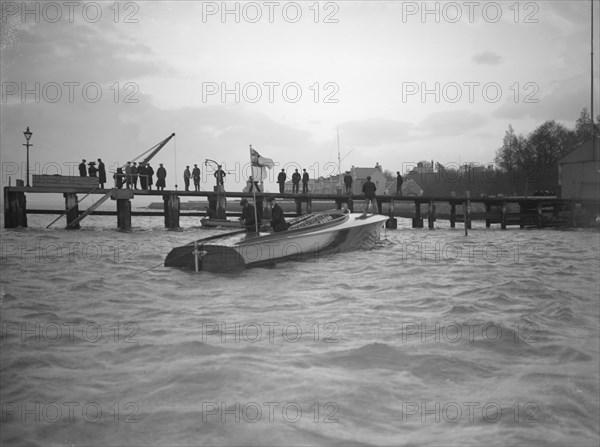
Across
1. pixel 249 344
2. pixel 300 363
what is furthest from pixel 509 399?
pixel 249 344

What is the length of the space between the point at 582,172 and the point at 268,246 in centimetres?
3733

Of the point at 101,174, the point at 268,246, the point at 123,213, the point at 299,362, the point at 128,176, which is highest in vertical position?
the point at 101,174

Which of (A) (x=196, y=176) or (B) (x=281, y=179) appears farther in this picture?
(B) (x=281, y=179)

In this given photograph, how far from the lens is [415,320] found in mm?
6262

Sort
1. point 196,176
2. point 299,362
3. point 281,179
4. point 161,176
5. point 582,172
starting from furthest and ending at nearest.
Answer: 1. point 582,172
2. point 281,179
3. point 196,176
4. point 161,176
5. point 299,362

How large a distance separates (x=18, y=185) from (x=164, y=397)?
85.9ft

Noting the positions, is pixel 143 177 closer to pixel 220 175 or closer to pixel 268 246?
pixel 220 175

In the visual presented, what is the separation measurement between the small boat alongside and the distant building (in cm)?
3113

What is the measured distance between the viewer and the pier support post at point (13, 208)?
83.3 feet

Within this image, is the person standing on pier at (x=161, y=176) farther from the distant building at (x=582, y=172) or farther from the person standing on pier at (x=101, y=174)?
the distant building at (x=582, y=172)

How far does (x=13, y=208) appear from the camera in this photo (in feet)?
84.2

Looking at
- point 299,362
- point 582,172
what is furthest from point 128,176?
point 582,172

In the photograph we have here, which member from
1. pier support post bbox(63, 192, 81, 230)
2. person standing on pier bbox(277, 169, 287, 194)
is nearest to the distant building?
person standing on pier bbox(277, 169, 287, 194)

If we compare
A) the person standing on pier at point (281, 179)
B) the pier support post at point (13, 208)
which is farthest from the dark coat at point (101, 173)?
the person standing on pier at point (281, 179)
